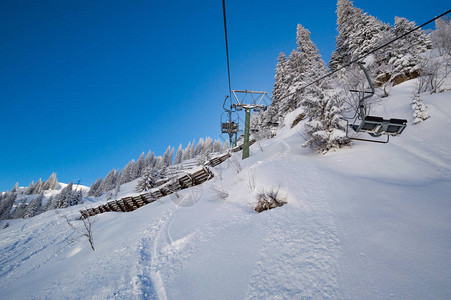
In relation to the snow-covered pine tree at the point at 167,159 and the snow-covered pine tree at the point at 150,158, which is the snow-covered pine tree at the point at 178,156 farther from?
the snow-covered pine tree at the point at 150,158

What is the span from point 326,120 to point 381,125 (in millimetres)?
4157

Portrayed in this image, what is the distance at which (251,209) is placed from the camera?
480 cm

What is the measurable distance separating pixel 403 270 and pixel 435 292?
31 cm

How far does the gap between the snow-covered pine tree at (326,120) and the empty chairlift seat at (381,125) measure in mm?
3338

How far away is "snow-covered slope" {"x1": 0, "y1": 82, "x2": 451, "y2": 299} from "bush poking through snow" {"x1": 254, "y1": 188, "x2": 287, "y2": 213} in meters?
0.24

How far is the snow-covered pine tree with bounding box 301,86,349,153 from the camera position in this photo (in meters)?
7.93

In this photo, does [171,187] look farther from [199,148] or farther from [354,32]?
[199,148]

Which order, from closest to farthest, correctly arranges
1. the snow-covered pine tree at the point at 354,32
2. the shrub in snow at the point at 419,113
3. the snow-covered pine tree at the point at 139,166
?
the shrub in snow at the point at 419,113 < the snow-covered pine tree at the point at 354,32 < the snow-covered pine tree at the point at 139,166

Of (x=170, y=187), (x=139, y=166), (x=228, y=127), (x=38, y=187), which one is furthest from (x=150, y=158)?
(x=170, y=187)

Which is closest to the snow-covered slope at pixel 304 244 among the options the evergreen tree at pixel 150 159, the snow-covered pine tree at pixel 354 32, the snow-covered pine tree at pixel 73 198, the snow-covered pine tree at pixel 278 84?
the snow-covered pine tree at pixel 354 32

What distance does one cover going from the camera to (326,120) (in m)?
8.30

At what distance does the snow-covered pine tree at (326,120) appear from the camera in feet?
26.0

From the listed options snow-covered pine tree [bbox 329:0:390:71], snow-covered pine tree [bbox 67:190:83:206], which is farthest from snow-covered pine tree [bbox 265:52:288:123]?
snow-covered pine tree [bbox 67:190:83:206]

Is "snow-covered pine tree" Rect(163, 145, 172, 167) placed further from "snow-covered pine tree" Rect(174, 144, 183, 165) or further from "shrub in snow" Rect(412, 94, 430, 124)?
"shrub in snow" Rect(412, 94, 430, 124)
